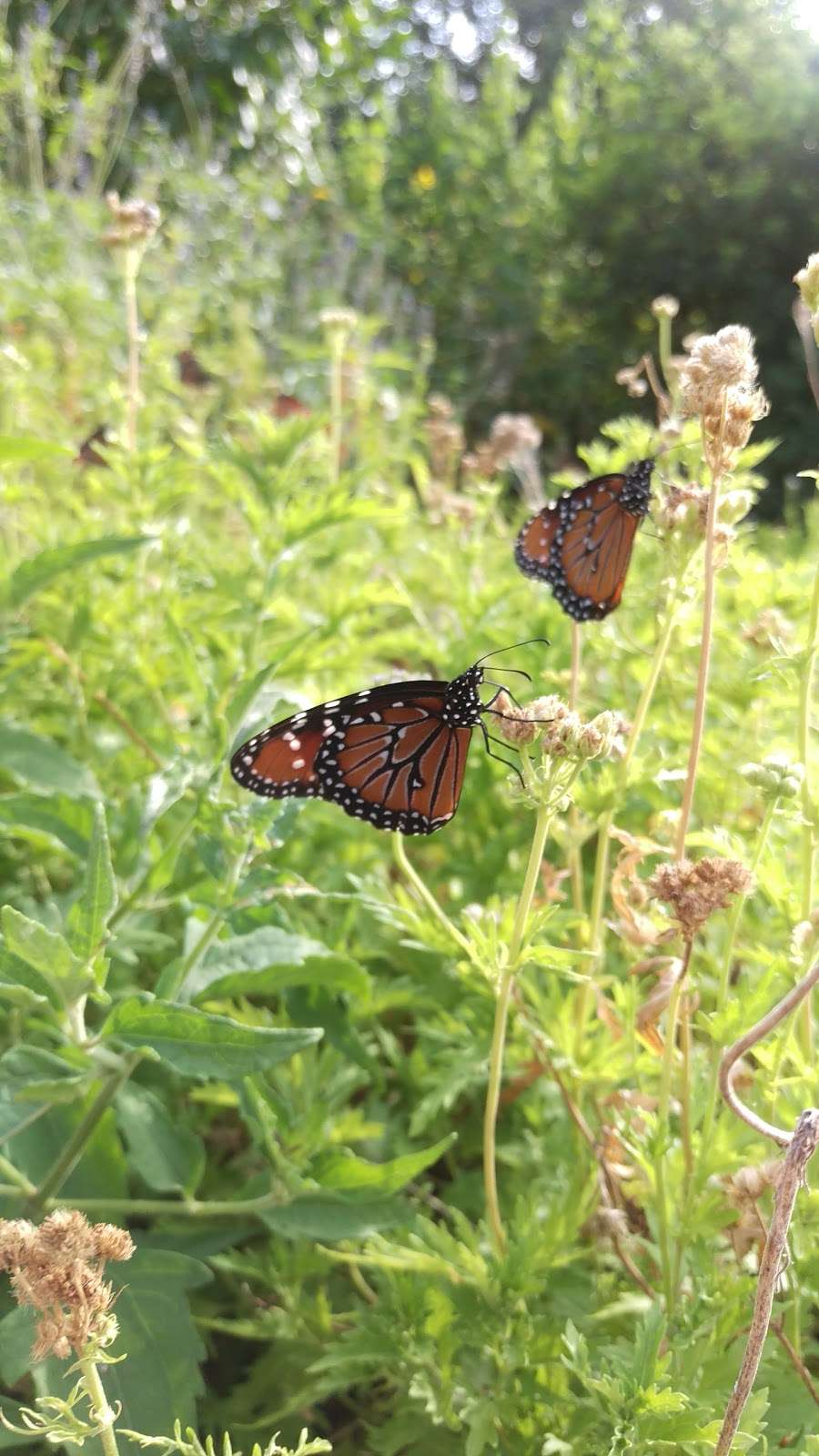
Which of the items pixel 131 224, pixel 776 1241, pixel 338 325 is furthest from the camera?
pixel 338 325

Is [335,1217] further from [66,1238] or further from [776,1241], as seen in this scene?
[776,1241]

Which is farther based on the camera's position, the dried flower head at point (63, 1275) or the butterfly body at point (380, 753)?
the butterfly body at point (380, 753)

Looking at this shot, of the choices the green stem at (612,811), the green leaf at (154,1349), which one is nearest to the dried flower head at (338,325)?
the green stem at (612,811)

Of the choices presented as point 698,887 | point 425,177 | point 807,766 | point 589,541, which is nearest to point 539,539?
point 589,541

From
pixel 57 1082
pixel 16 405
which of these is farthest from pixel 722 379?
pixel 16 405

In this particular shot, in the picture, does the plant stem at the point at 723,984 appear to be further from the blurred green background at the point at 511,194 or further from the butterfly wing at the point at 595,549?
the blurred green background at the point at 511,194

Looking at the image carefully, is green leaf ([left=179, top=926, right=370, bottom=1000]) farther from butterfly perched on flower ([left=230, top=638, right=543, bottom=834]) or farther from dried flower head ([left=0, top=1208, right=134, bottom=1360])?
dried flower head ([left=0, top=1208, right=134, bottom=1360])

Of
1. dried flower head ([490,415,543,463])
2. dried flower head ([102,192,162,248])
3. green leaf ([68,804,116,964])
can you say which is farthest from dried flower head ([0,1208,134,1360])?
dried flower head ([490,415,543,463])
